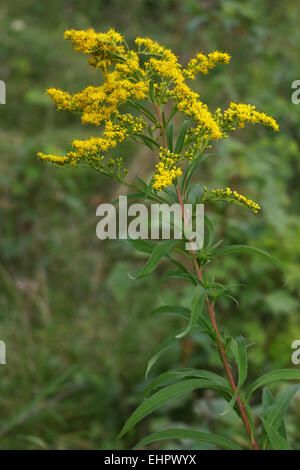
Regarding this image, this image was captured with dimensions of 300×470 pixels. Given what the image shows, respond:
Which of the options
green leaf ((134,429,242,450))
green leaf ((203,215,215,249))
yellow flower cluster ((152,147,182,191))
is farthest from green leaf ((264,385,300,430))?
yellow flower cluster ((152,147,182,191))

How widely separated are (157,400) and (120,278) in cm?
194

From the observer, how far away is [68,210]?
428 cm

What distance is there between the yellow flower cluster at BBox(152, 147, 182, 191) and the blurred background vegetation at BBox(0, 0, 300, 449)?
4.44 ft

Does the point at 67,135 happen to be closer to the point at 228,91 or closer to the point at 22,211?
the point at 22,211

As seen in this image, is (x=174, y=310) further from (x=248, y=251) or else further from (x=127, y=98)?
(x=127, y=98)

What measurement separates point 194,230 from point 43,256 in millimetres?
2610

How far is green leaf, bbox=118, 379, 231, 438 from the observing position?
116 centimetres

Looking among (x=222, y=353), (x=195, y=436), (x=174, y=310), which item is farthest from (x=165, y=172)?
(x=195, y=436)

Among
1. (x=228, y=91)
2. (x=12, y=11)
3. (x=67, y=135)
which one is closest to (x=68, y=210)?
(x=67, y=135)

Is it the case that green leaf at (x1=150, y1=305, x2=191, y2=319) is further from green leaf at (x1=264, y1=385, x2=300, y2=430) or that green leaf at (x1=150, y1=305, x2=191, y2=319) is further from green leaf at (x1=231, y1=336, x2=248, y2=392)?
green leaf at (x1=264, y1=385, x2=300, y2=430)

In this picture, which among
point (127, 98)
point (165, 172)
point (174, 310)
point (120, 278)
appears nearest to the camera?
point (165, 172)

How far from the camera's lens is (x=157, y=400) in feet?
3.83

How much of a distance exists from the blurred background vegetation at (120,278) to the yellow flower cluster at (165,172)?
1.35 meters

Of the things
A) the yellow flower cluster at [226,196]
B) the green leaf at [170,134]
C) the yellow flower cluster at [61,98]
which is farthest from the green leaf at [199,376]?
the yellow flower cluster at [61,98]
